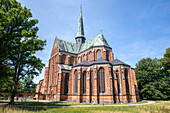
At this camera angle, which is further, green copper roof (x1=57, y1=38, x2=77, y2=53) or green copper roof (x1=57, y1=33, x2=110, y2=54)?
green copper roof (x1=57, y1=38, x2=77, y2=53)

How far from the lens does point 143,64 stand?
38.1m

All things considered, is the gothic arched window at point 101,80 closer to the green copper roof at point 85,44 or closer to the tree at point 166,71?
the green copper roof at point 85,44

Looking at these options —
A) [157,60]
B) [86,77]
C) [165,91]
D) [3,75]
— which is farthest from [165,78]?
[3,75]

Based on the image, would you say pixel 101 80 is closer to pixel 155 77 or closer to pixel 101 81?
pixel 101 81

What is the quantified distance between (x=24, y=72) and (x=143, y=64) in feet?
120

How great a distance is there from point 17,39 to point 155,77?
3956 cm

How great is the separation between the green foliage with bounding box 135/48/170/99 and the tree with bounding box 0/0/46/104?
1290 inches

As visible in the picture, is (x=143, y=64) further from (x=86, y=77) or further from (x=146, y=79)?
(x=86, y=77)

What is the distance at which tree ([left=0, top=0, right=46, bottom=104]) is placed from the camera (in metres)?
13.8

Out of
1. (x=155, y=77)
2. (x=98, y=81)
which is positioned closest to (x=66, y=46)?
(x=98, y=81)

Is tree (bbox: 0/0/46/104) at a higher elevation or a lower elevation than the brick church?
higher

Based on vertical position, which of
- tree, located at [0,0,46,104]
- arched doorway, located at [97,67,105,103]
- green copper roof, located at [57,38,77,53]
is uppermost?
green copper roof, located at [57,38,77,53]

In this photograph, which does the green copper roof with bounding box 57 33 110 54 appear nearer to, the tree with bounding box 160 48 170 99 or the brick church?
the brick church

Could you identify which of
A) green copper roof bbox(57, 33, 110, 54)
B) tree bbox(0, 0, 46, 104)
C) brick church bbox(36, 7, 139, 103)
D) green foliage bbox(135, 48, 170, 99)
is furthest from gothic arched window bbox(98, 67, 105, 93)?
green foliage bbox(135, 48, 170, 99)
